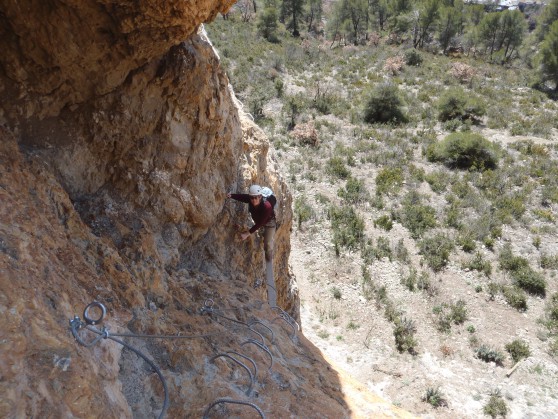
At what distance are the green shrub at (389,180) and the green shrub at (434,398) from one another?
677 cm

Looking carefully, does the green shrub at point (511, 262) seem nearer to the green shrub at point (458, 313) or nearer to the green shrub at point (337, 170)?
the green shrub at point (458, 313)

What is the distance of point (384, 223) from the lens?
11969mm

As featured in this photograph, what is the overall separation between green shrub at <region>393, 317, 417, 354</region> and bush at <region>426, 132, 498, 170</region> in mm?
8275

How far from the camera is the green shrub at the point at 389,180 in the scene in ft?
44.1

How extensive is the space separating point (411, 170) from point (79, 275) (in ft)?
44.3

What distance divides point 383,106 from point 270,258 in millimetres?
15286

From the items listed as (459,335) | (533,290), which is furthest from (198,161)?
(533,290)

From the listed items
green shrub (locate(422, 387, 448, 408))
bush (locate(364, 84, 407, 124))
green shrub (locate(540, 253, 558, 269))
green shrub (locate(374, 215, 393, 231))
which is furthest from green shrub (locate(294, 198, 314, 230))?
bush (locate(364, 84, 407, 124))

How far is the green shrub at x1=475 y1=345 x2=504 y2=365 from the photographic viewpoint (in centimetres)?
853

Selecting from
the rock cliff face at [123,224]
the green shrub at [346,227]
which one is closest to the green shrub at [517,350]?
the green shrub at [346,227]

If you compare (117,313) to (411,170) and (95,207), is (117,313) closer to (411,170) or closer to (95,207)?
(95,207)

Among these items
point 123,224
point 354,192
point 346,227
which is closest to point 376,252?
point 346,227

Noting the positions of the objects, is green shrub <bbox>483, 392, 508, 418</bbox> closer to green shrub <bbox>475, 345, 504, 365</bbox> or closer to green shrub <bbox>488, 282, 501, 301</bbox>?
green shrub <bbox>475, 345, 504, 365</bbox>

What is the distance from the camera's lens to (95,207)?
3242mm
